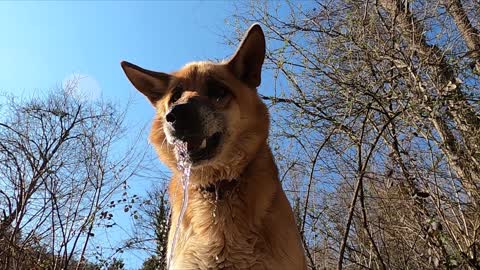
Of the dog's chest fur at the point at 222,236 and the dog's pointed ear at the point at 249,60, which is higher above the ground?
the dog's pointed ear at the point at 249,60

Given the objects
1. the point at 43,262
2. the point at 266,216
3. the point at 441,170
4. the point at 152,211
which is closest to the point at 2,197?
the point at 43,262

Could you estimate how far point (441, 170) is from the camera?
4898mm

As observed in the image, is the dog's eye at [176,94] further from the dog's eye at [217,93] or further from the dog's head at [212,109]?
the dog's eye at [217,93]

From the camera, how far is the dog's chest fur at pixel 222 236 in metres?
2.35

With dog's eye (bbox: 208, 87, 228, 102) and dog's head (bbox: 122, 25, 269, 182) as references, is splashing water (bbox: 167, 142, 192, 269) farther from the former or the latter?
dog's eye (bbox: 208, 87, 228, 102)

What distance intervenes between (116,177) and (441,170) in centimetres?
532

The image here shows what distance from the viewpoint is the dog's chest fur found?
2350mm

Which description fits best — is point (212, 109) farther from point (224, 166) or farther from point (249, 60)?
point (249, 60)

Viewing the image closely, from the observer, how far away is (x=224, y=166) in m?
2.77

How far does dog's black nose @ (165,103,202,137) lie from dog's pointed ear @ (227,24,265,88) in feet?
2.27

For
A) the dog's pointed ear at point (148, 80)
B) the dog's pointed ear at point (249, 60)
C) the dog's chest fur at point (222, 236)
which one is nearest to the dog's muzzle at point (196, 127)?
the dog's chest fur at point (222, 236)

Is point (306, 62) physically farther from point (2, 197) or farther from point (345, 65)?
point (2, 197)

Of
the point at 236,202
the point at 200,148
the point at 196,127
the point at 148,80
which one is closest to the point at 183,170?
the point at 200,148

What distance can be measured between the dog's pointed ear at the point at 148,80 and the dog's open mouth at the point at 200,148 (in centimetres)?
77
